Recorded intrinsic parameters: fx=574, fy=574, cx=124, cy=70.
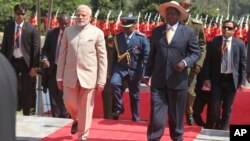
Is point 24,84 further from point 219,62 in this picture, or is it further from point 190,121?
point 219,62

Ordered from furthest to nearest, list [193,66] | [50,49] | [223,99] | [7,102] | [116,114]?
[116,114] → [50,49] → [193,66] → [223,99] → [7,102]

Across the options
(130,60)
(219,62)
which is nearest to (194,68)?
(219,62)

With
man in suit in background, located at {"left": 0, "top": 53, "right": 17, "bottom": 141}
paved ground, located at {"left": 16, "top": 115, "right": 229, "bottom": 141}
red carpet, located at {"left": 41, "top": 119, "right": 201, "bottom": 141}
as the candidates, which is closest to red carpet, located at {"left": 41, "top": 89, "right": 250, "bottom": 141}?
red carpet, located at {"left": 41, "top": 119, "right": 201, "bottom": 141}

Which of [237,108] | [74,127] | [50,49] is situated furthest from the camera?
[237,108]

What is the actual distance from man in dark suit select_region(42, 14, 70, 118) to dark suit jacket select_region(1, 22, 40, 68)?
17 centimetres

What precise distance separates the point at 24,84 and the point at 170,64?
3.08 meters

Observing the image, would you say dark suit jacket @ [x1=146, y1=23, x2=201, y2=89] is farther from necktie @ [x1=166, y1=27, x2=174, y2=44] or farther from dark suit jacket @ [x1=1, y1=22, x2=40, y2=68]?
dark suit jacket @ [x1=1, y1=22, x2=40, y2=68]

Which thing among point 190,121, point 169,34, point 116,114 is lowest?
point 190,121

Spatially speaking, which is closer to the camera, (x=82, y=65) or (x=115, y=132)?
(x=82, y=65)

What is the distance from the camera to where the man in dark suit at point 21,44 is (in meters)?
8.32

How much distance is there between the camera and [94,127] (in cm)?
785

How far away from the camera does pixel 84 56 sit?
653cm

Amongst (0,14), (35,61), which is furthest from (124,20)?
(0,14)

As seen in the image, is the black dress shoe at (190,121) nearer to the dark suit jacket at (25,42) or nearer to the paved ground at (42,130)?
the paved ground at (42,130)
